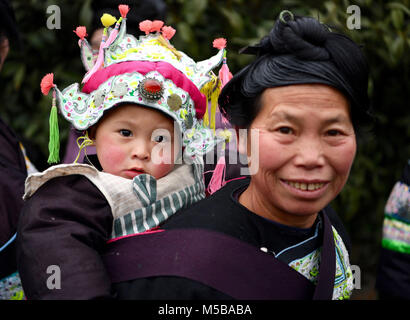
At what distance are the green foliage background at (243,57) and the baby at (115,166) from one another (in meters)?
1.89

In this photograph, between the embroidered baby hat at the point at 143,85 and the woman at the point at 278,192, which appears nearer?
the woman at the point at 278,192

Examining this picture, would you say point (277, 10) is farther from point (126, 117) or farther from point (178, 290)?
point (178, 290)

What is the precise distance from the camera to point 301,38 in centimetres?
173

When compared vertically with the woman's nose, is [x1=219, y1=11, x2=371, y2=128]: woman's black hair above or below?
above

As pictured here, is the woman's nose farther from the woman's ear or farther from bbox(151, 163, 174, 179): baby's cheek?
the woman's ear

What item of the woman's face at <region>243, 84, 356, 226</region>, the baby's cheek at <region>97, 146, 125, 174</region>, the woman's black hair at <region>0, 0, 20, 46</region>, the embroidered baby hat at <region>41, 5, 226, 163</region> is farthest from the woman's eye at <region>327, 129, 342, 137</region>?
the woman's black hair at <region>0, 0, 20, 46</region>

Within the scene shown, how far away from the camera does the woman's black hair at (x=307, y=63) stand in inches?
67.4

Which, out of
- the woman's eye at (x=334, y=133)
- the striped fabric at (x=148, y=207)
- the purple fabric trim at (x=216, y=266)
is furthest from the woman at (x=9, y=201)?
the woman's eye at (x=334, y=133)

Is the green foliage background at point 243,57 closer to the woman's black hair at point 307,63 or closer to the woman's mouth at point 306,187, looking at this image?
the woman's black hair at point 307,63

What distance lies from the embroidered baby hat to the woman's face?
49cm

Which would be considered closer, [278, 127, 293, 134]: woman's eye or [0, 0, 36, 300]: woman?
[278, 127, 293, 134]: woman's eye

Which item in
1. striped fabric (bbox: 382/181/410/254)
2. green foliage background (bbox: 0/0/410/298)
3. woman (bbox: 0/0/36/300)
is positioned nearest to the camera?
woman (bbox: 0/0/36/300)

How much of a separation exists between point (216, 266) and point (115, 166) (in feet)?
2.22

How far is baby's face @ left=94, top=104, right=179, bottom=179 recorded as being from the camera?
6.84 feet
